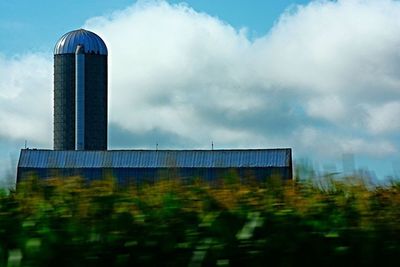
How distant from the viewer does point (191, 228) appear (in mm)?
5125

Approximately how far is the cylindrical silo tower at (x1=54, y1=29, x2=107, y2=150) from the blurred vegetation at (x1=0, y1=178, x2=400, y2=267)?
2182 inches

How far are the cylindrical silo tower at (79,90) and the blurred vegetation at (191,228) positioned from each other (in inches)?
2182

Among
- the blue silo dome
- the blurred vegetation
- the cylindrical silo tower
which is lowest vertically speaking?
the blurred vegetation

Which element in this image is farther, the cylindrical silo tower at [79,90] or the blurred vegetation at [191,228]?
the cylindrical silo tower at [79,90]

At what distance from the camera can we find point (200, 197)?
5355 mm

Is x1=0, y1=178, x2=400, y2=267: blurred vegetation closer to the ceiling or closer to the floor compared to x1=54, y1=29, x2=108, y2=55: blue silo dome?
closer to the floor

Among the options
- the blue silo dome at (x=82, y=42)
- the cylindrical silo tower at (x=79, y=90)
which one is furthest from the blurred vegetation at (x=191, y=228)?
the blue silo dome at (x=82, y=42)

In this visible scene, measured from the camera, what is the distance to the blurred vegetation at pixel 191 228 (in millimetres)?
5035

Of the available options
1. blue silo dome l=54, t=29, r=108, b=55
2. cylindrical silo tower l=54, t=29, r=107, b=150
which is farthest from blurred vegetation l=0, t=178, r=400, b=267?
blue silo dome l=54, t=29, r=108, b=55

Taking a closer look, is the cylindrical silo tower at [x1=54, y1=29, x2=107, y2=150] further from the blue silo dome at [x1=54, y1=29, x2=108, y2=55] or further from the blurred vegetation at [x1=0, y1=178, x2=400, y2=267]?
the blurred vegetation at [x1=0, y1=178, x2=400, y2=267]

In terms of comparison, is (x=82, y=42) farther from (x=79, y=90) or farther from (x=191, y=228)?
(x=191, y=228)

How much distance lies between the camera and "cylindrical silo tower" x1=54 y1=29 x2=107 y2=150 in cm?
6234

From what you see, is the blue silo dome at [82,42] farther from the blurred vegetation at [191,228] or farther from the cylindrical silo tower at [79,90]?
the blurred vegetation at [191,228]

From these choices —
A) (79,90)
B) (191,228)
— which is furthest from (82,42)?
(191,228)
